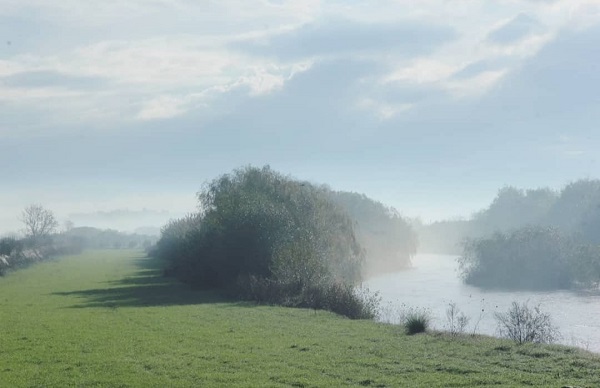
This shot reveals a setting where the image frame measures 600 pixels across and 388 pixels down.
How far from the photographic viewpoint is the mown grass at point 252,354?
2370 cm

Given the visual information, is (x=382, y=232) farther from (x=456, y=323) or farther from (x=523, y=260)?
(x=456, y=323)

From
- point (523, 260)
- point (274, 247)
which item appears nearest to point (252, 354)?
point (274, 247)

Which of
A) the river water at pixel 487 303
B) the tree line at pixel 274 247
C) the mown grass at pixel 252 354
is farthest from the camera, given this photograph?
the tree line at pixel 274 247

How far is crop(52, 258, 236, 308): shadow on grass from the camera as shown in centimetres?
6001

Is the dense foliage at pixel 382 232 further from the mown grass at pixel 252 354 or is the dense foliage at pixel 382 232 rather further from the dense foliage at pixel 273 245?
the mown grass at pixel 252 354

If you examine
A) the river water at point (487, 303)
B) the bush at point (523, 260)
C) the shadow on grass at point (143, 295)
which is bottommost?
the river water at point (487, 303)

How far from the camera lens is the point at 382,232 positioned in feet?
551

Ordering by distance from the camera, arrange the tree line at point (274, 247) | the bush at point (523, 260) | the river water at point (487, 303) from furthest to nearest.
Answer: the bush at point (523, 260)
the tree line at point (274, 247)
the river water at point (487, 303)

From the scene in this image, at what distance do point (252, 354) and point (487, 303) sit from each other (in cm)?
5617

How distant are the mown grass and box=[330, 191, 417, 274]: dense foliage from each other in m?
108

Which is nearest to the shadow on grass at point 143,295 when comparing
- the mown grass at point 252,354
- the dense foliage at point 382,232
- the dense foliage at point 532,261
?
the mown grass at point 252,354

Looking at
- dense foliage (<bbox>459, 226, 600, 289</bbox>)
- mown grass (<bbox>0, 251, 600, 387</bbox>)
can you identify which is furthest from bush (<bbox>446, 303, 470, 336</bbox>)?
dense foliage (<bbox>459, 226, 600, 289</bbox>)

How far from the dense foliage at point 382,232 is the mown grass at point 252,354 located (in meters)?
108

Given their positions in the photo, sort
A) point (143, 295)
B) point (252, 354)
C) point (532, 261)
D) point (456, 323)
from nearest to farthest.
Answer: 1. point (252, 354)
2. point (456, 323)
3. point (143, 295)
4. point (532, 261)
